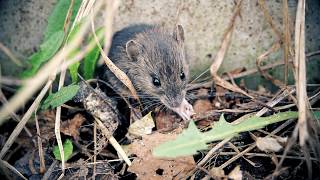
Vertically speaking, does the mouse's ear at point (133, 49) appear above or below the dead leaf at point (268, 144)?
above

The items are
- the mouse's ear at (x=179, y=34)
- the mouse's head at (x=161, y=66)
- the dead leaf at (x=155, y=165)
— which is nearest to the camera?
the dead leaf at (x=155, y=165)

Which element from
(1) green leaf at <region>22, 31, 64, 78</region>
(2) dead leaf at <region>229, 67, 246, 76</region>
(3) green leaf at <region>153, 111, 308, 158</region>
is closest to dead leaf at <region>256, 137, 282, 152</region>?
(3) green leaf at <region>153, 111, 308, 158</region>

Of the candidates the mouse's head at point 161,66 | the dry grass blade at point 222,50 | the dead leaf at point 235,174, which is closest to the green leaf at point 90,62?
the mouse's head at point 161,66

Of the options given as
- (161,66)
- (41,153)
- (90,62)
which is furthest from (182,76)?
(41,153)

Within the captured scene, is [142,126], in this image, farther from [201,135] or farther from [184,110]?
[201,135]

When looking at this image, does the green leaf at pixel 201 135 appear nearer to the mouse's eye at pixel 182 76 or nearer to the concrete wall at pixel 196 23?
the mouse's eye at pixel 182 76
